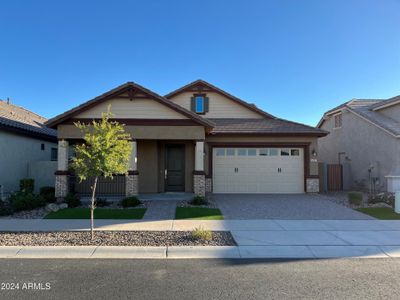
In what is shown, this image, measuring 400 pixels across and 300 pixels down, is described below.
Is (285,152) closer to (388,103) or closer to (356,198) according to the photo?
(356,198)

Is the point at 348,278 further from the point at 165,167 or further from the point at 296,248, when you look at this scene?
the point at 165,167

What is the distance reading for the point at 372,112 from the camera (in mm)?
20672

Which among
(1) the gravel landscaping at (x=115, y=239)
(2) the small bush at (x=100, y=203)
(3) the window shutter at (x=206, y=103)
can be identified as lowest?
(1) the gravel landscaping at (x=115, y=239)

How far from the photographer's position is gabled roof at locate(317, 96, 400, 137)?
17894 millimetres

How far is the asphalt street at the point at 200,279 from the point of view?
4887 mm

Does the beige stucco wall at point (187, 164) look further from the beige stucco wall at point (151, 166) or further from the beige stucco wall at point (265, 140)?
the beige stucco wall at point (265, 140)

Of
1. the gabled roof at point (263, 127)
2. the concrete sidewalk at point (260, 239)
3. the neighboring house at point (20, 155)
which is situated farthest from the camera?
the gabled roof at point (263, 127)

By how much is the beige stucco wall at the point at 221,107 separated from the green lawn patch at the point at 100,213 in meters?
8.91

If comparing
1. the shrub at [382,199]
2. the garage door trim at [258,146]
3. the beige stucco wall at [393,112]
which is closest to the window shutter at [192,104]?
the garage door trim at [258,146]

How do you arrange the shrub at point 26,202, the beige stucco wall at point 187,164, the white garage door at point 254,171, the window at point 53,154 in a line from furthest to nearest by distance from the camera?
the window at point 53,154, the white garage door at point 254,171, the beige stucco wall at point 187,164, the shrub at point 26,202

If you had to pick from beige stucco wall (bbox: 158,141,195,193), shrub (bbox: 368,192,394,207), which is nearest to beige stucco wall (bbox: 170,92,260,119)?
beige stucco wall (bbox: 158,141,195,193)

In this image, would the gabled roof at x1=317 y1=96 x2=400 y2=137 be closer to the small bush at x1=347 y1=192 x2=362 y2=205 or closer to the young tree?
the small bush at x1=347 y1=192 x2=362 y2=205

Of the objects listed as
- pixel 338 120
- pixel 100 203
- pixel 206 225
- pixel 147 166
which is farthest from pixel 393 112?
pixel 100 203

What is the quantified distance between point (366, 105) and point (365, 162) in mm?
5025
